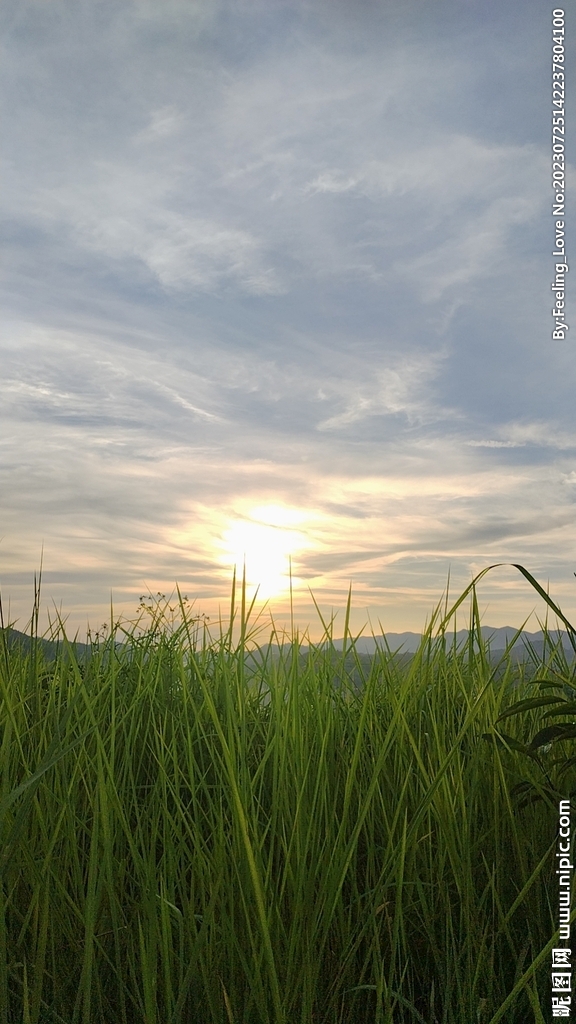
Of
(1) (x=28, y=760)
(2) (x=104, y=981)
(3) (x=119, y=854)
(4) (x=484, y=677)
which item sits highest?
(4) (x=484, y=677)

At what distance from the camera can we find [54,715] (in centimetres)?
270

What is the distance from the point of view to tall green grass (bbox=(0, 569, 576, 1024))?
67.1 inches

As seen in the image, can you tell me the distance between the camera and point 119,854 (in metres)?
2.15

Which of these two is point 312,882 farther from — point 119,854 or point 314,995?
point 119,854

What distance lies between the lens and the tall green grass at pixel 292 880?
5.59 ft

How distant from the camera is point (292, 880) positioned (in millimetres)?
1771

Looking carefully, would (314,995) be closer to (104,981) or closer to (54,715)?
(104,981)

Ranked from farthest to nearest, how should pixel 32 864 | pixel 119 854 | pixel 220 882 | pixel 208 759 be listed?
pixel 208 759, pixel 119 854, pixel 32 864, pixel 220 882

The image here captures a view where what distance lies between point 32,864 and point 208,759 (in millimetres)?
988

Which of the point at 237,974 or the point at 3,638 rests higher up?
the point at 3,638

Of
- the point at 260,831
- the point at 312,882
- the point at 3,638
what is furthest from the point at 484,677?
the point at 3,638

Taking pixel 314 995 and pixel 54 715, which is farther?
pixel 54 715

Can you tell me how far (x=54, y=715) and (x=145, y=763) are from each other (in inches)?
15.4

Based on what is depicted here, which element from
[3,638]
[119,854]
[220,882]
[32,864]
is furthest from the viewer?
[3,638]
